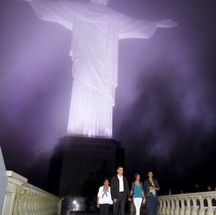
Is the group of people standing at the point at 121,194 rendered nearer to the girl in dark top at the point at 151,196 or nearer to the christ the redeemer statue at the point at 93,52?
the girl in dark top at the point at 151,196

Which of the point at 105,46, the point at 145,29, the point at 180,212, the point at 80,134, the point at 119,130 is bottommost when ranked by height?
the point at 180,212

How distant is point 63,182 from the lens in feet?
37.0

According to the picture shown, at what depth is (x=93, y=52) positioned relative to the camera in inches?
568

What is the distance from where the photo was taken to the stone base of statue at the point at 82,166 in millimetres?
11070

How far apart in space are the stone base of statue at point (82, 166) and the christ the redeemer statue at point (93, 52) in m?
0.83

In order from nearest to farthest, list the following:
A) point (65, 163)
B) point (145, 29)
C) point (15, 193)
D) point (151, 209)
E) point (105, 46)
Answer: point (15, 193) < point (151, 209) < point (65, 163) < point (105, 46) < point (145, 29)

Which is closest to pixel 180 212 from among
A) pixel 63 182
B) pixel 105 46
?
pixel 63 182

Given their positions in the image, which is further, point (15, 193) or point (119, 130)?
point (119, 130)

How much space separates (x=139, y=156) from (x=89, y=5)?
11.9 meters

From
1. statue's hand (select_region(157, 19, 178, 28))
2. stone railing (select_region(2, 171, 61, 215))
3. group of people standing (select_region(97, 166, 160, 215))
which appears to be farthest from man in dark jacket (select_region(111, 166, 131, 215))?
statue's hand (select_region(157, 19, 178, 28))

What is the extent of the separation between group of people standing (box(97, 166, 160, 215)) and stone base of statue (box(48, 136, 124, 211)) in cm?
465

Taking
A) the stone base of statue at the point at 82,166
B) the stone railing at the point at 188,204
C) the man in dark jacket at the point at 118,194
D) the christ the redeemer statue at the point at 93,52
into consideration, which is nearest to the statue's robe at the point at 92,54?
the christ the redeemer statue at the point at 93,52

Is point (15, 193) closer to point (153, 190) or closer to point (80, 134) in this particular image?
point (153, 190)

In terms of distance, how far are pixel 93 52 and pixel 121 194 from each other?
9916mm
